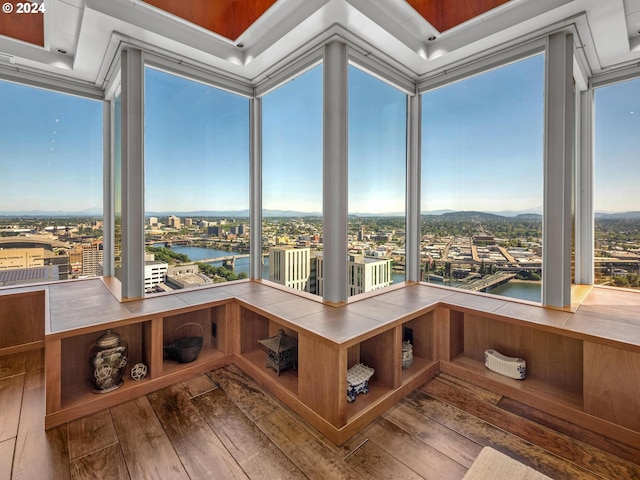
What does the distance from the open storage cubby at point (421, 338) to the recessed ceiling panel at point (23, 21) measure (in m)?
3.70

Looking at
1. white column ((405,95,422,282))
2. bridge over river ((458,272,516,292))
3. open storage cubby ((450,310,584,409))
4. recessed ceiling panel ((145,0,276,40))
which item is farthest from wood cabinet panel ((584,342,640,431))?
recessed ceiling panel ((145,0,276,40))

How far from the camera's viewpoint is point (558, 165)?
2189 mm

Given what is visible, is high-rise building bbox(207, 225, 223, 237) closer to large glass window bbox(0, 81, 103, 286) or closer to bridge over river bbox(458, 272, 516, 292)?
large glass window bbox(0, 81, 103, 286)

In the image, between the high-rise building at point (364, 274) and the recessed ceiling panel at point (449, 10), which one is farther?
the high-rise building at point (364, 274)

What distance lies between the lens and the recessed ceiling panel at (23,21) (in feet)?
7.64

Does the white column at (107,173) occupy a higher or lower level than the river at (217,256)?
higher

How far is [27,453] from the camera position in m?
1.58

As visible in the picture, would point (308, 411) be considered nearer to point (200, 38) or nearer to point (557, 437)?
point (557, 437)

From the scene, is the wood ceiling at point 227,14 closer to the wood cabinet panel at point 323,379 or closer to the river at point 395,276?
the river at point 395,276

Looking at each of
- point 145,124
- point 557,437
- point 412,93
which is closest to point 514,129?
point 412,93

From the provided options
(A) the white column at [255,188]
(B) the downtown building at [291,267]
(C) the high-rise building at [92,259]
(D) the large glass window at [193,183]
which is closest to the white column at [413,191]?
(B) the downtown building at [291,267]

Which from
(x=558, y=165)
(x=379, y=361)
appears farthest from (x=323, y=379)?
(x=558, y=165)

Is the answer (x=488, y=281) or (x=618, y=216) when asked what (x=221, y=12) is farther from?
(x=618, y=216)

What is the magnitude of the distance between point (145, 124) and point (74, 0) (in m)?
0.84
